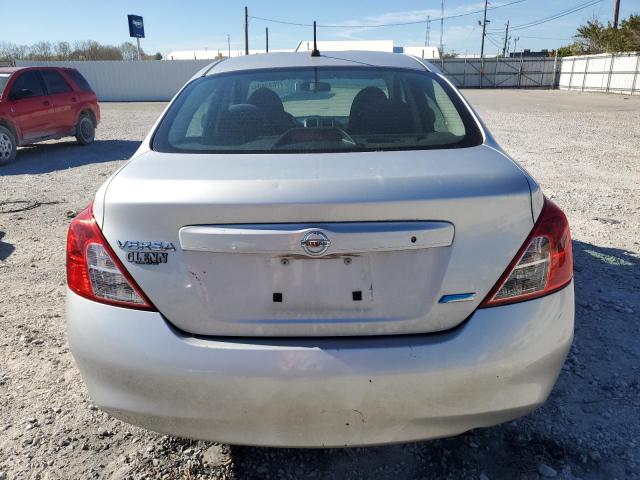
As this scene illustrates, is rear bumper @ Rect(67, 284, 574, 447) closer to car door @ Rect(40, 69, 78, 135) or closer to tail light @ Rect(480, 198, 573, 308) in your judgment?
tail light @ Rect(480, 198, 573, 308)

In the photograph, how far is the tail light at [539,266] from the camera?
5.54 ft

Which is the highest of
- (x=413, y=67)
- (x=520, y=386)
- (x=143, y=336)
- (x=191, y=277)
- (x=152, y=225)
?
(x=413, y=67)

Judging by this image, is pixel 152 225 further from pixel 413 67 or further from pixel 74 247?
pixel 413 67

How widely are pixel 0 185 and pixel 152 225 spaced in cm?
760

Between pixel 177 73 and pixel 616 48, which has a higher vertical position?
pixel 616 48

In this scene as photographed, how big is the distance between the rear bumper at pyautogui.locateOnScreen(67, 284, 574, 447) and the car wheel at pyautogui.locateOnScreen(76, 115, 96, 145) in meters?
11.4

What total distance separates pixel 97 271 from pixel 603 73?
130 ft

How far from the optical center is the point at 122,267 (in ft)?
5.60

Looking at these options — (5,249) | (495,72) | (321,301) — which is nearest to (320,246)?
(321,301)

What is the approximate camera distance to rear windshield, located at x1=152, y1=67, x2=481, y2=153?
220 centimetres

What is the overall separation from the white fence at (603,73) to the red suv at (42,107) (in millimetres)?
30510

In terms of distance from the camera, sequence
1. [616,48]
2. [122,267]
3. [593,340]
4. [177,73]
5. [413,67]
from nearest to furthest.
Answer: [122,267], [413,67], [593,340], [177,73], [616,48]

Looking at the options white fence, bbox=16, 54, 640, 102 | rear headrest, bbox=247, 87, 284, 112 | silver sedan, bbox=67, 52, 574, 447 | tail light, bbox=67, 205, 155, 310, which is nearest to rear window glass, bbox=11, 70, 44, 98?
rear headrest, bbox=247, 87, 284, 112

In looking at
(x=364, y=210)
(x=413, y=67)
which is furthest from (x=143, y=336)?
(x=413, y=67)
